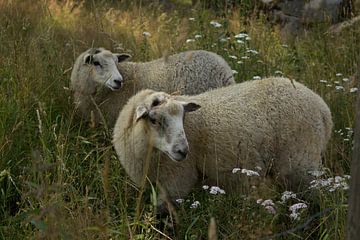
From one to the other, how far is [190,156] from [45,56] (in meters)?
2.14

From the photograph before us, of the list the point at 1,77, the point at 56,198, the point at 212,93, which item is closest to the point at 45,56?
the point at 1,77

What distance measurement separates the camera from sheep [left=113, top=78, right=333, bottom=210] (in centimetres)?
450

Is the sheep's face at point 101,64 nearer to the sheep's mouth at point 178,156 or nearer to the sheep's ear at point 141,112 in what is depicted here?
the sheep's ear at point 141,112

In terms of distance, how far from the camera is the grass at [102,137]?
3125 mm

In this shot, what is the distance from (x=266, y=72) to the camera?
6.63m

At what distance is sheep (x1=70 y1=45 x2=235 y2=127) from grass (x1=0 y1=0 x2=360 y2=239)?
24 cm

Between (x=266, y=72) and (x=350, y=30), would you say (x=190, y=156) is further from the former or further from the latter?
(x=350, y=30)

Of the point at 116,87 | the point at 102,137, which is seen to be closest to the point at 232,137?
the point at 102,137

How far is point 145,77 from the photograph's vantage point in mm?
6340

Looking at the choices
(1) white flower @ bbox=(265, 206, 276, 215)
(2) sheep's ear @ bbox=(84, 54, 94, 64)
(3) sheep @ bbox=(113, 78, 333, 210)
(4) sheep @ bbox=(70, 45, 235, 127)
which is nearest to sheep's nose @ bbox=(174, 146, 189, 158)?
(3) sheep @ bbox=(113, 78, 333, 210)

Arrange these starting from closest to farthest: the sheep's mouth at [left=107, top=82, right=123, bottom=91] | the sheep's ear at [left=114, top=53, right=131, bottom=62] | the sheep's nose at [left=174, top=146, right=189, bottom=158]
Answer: the sheep's nose at [left=174, top=146, right=189, bottom=158], the sheep's mouth at [left=107, top=82, right=123, bottom=91], the sheep's ear at [left=114, top=53, right=131, bottom=62]

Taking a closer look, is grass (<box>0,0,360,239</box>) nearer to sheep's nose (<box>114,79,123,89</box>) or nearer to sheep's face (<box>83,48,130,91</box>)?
sheep's face (<box>83,48,130,91</box>)

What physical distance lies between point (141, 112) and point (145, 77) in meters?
2.03

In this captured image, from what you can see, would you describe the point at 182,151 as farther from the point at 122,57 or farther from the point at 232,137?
the point at 122,57
